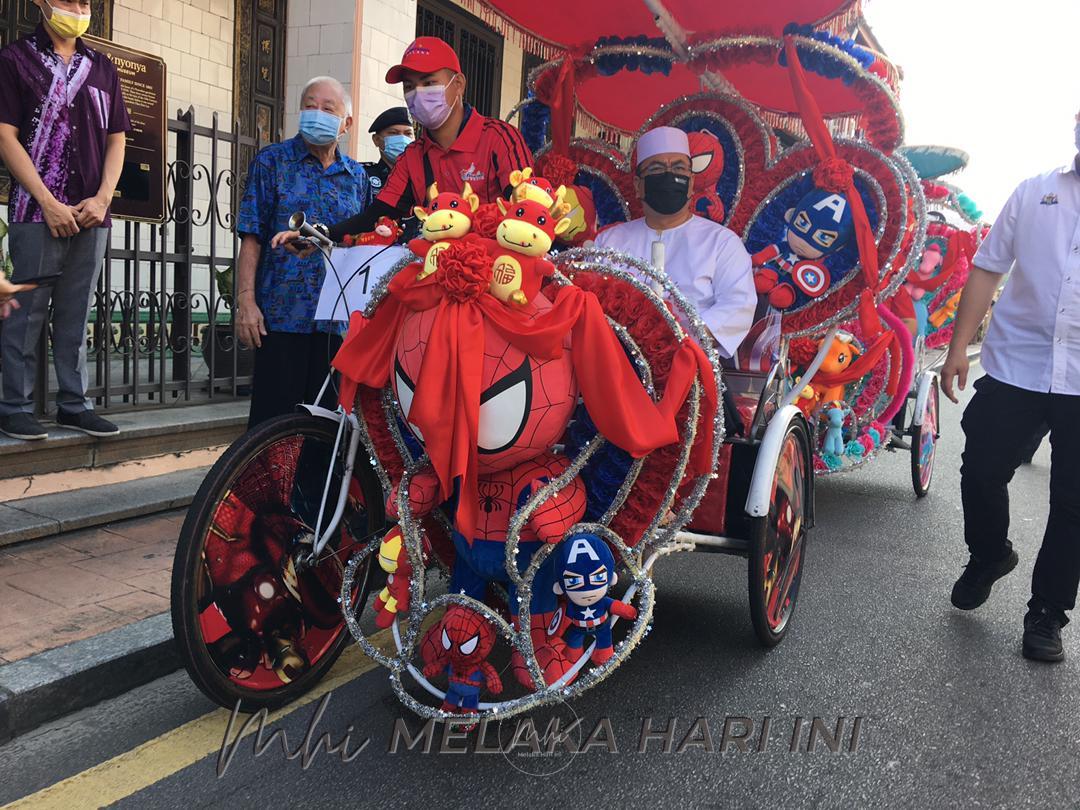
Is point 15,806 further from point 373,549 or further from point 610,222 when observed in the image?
point 610,222

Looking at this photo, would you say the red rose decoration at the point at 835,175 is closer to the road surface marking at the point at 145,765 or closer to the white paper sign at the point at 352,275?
the white paper sign at the point at 352,275

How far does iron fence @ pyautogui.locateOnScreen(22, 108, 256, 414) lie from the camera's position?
5.09 m

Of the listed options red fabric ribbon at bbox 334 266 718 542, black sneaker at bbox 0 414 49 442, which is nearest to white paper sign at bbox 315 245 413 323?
red fabric ribbon at bbox 334 266 718 542

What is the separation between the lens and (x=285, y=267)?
147 inches

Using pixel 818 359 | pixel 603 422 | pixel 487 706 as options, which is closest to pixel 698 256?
pixel 818 359

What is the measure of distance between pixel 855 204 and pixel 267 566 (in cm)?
270

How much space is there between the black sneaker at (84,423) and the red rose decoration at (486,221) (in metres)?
3.01

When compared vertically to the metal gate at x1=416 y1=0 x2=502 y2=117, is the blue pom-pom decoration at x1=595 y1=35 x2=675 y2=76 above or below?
below

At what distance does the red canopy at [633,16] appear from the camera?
3.57 metres

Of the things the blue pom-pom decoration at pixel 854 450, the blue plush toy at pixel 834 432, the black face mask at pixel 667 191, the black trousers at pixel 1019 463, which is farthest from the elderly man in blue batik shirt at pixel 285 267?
the blue pom-pom decoration at pixel 854 450

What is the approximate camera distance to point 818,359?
3.96 meters

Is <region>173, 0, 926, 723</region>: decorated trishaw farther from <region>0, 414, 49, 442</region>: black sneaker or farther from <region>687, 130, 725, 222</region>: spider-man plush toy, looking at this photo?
<region>0, 414, 49, 442</region>: black sneaker

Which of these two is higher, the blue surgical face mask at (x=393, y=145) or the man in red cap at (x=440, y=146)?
the blue surgical face mask at (x=393, y=145)

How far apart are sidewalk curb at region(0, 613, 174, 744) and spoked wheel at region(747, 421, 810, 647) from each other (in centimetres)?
203
